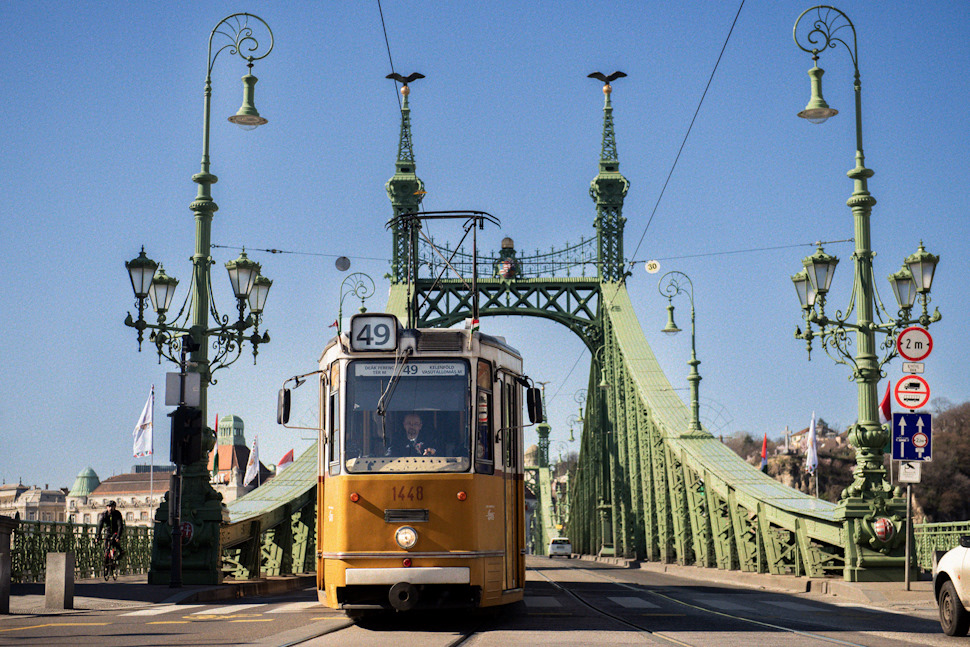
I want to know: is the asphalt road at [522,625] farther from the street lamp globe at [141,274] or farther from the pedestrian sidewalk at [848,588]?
the street lamp globe at [141,274]

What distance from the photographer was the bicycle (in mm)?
20766

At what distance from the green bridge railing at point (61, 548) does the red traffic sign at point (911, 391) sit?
11.8 meters

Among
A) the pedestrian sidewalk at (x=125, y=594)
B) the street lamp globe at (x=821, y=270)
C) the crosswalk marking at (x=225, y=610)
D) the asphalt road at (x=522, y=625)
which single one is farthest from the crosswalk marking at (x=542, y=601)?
the street lamp globe at (x=821, y=270)

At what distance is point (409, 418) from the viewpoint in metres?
11.5

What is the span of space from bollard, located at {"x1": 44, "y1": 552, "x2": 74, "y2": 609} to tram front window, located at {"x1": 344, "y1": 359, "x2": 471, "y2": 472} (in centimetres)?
468

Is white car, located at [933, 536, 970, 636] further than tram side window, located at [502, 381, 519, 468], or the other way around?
tram side window, located at [502, 381, 519, 468]

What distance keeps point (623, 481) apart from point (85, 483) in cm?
13053

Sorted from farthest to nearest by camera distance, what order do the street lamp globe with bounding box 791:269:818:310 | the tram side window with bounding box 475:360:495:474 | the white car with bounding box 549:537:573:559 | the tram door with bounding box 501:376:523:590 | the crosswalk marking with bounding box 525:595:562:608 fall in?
1. the white car with bounding box 549:537:573:559
2. the street lamp globe with bounding box 791:269:818:310
3. the crosswalk marking with bounding box 525:595:562:608
4. the tram door with bounding box 501:376:523:590
5. the tram side window with bounding box 475:360:495:474

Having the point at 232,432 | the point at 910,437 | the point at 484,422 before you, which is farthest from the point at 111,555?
the point at 232,432

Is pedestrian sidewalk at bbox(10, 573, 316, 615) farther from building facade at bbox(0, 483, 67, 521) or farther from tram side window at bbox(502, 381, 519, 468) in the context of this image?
building facade at bbox(0, 483, 67, 521)

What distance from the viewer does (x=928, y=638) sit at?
10961mm

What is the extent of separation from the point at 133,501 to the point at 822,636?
142011 millimetres

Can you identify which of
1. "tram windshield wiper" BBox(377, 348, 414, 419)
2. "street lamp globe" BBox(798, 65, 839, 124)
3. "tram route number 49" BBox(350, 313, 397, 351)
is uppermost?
"street lamp globe" BBox(798, 65, 839, 124)

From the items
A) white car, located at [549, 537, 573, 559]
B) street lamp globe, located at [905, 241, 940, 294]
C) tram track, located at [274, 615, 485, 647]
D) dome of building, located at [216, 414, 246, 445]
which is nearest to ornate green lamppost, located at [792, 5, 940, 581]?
street lamp globe, located at [905, 241, 940, 294]
